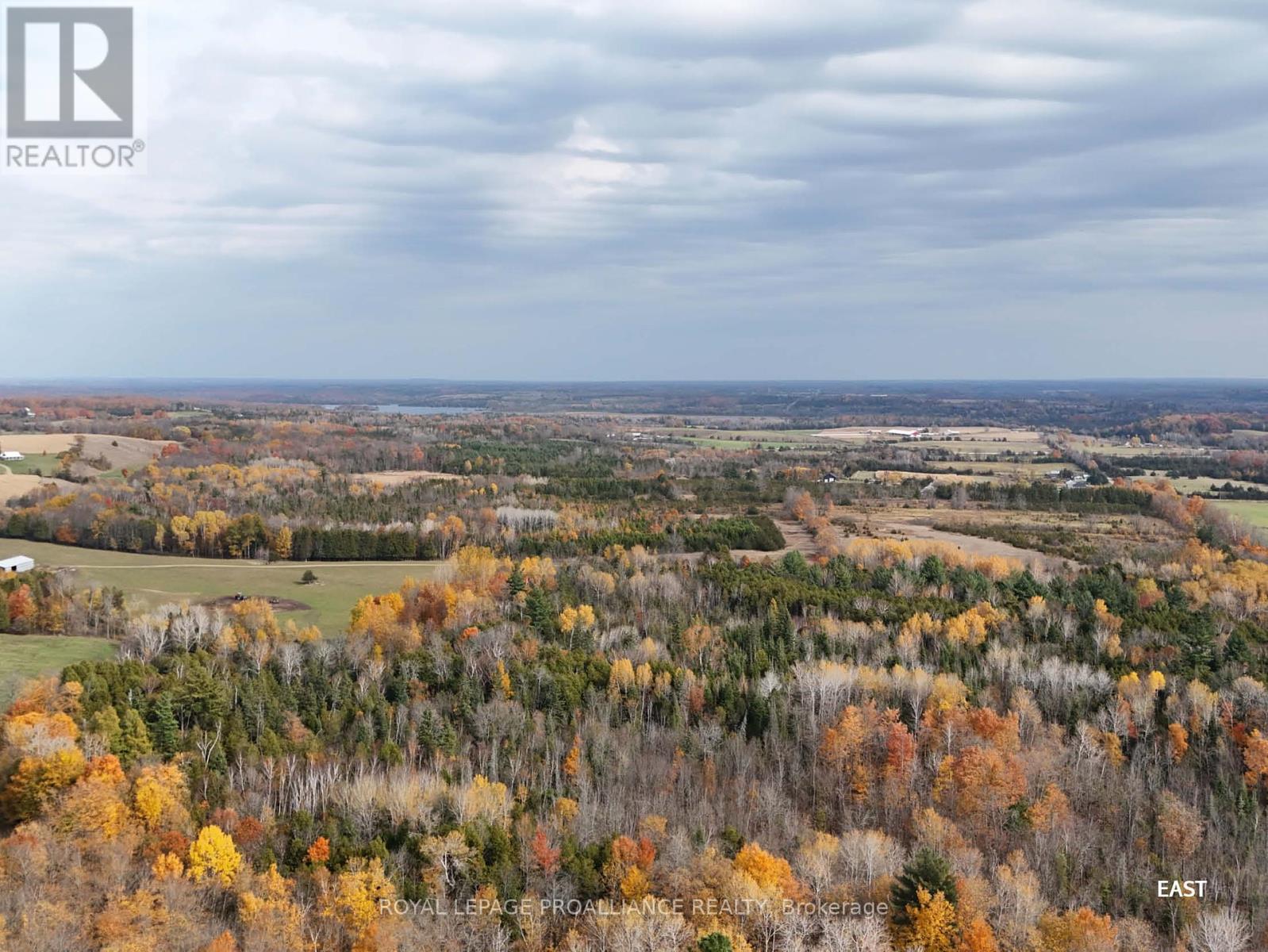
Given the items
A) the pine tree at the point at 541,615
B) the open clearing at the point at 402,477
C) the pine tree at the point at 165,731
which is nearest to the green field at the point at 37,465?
the open clearing at the point at 402,477

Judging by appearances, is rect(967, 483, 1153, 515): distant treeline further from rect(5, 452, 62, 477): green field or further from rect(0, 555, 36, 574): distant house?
rect(5, 452, 62, 477): green field

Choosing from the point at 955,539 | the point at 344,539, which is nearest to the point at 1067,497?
the point at 955,539

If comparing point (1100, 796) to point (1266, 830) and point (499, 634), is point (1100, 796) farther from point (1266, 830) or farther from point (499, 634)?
point (499, 634)

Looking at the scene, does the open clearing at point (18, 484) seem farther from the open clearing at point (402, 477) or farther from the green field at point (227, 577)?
the open clearing at point (402, 477)

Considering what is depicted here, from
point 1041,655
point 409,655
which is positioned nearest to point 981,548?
point 1041,655
